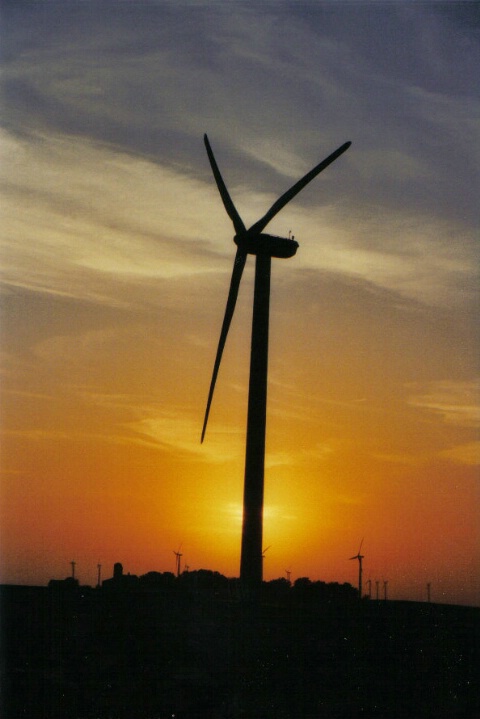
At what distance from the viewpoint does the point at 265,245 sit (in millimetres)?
50031

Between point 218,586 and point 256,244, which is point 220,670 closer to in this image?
point 256,244

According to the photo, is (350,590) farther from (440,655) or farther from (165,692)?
(165,692)

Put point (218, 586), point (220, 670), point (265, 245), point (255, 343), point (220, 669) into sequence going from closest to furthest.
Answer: point (220, 670), point (220, 669), point (255, 343), point (265, 245), point (218, 586)

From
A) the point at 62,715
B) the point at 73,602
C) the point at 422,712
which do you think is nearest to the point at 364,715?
the point at 422,712

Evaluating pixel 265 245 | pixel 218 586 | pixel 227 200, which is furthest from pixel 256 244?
pixel 218 586

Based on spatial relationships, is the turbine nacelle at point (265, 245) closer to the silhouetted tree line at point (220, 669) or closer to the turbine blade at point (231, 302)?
the turbine blade at point (231, 302)

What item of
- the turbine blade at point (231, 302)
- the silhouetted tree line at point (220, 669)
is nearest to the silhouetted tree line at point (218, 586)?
the silhouetted tree line at point (220, 669)

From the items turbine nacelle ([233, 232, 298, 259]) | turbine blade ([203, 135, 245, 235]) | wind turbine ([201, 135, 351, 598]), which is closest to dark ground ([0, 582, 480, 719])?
wind turbine ([201, 135, 351, 598])

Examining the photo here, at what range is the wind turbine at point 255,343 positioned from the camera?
42.7 meters

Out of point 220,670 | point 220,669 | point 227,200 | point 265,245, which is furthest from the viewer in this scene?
point 227,200

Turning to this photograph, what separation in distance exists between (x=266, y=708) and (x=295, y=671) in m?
7.05

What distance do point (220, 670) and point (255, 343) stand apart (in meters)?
16.1

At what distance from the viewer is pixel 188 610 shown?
7269 centimetres

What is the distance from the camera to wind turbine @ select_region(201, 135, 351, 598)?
42688mm
